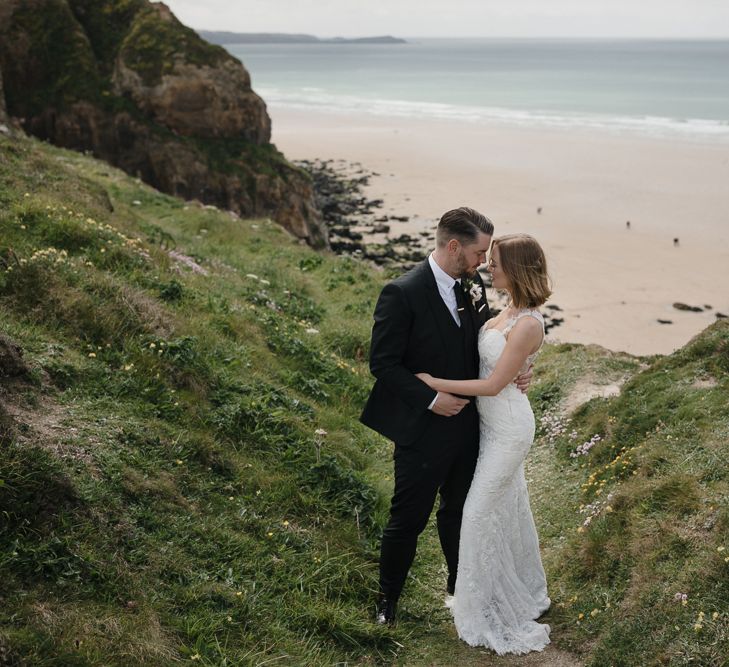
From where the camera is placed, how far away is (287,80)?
140 meters

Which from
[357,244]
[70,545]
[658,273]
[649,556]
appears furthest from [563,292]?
[70,545]

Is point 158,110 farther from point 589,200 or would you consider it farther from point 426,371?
point 426,371

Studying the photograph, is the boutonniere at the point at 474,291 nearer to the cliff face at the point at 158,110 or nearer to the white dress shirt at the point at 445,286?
the white dress shirt at the point at 445,286

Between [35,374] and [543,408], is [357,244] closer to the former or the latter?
[543,408]

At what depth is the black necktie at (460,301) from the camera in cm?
546

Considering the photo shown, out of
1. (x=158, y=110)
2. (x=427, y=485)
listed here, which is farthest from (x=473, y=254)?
(x=158, y=110)

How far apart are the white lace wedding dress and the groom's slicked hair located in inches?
28.0

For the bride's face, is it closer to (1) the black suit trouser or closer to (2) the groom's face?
(2) the groom's face

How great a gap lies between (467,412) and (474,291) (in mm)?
919

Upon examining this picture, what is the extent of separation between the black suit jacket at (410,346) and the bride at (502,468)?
0.13 m

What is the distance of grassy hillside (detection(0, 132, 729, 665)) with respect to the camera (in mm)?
4707

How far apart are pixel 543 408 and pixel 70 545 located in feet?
22.7

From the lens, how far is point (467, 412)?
18.5 feet

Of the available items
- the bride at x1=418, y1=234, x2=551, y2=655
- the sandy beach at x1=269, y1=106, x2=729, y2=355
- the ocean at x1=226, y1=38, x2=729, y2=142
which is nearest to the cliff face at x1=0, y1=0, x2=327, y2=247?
the sandy beach at x1=269, y1=106, x2=729, y2=355
